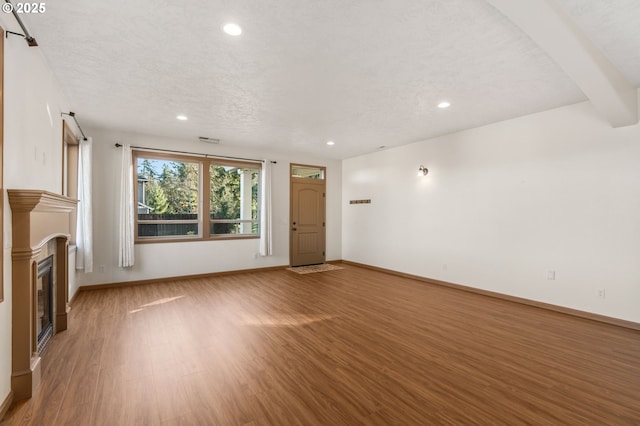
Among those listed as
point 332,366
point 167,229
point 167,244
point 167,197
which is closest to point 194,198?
point 167,197

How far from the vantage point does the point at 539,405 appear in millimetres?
1966

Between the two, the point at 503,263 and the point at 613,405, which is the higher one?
the point at 503,263

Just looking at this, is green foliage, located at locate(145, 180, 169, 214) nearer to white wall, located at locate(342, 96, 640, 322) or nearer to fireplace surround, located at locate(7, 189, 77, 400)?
fireplace surround, located at locate(7, 189, 77, 400)

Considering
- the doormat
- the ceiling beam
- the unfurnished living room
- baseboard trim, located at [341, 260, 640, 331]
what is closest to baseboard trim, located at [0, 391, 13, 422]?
the unfurnished living room

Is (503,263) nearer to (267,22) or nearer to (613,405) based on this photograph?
(613,405)

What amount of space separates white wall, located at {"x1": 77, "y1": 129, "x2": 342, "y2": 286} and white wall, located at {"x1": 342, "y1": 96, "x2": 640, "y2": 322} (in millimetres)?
2555

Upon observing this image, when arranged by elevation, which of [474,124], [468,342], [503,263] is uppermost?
[474,124]

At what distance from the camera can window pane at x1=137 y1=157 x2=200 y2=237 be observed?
543 cm

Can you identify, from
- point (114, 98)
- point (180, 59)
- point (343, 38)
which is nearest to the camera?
point (343, 38)

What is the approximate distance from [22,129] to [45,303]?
1.79 meters

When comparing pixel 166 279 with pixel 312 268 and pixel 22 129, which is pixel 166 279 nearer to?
pixel 312 268

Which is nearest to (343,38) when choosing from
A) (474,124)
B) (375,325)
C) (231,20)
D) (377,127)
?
(231,20)

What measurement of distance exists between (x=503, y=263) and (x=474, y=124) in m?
2.22

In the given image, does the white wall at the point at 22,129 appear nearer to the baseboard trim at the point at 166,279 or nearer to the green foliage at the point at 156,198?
the green foliage at the point at 156,198
